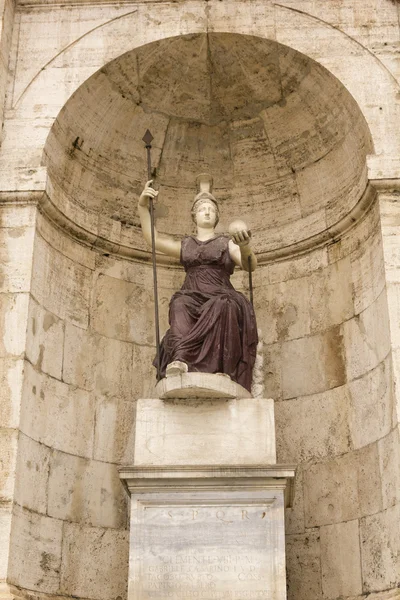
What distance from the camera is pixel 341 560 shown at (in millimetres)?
8180

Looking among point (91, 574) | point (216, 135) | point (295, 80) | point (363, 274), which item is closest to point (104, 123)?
point (216, 135)

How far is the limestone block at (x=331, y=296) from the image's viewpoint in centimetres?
912

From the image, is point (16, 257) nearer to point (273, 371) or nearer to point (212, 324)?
point (212, 324)

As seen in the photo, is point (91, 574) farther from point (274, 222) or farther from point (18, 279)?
point (274, 222)

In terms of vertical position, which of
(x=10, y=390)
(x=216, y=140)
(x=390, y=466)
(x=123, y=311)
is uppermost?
(x=216, y=140)

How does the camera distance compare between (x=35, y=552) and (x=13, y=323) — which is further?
(x=13, y=323)

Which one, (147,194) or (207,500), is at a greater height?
(147,194)

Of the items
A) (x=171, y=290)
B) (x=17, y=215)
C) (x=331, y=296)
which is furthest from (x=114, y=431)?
(x=331, y=296)

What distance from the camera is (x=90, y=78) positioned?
9367mm

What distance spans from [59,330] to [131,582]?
9.33ft

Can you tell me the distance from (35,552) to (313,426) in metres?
2.79

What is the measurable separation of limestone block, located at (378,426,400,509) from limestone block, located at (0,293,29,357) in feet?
10.3

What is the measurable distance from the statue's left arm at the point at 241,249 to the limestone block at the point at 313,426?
1511 millimetres

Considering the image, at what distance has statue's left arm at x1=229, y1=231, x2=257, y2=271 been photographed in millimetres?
8008
